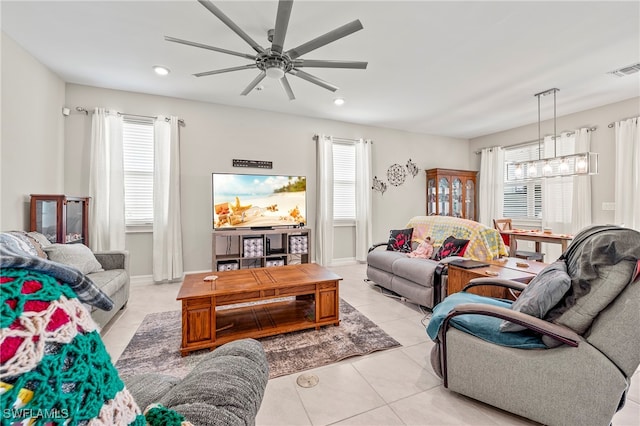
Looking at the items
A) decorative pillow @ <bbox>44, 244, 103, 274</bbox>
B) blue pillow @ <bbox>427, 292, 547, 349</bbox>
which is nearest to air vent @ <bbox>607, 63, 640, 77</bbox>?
blue pillow @ <bbox>427, 292, 547, 349</bbox>

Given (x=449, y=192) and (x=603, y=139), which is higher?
(x=603, y=139)

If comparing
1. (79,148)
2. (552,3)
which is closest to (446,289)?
(552,3)

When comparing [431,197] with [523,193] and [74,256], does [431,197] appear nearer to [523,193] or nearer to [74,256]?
[523,193]

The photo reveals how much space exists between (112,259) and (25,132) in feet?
5.25

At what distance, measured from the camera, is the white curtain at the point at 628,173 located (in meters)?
3.90

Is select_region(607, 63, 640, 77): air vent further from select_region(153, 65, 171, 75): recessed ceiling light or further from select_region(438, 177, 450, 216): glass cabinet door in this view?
select_region(153, 65, 171, 75): recessed ceiling light

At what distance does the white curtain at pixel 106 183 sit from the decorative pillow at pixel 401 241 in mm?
3807

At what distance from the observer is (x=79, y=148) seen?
3637 mm

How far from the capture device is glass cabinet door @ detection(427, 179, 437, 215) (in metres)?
5.83

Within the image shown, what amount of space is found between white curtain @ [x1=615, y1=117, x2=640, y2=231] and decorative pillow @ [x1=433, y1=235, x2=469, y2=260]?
9.94ft

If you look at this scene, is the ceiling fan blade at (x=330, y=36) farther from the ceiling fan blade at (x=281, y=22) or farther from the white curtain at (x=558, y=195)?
the white curtain at (x=558, y=195)

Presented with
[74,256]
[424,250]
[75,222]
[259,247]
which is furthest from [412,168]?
[75,222]

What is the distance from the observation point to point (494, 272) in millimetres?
2252

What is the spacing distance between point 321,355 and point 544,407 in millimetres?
1353
